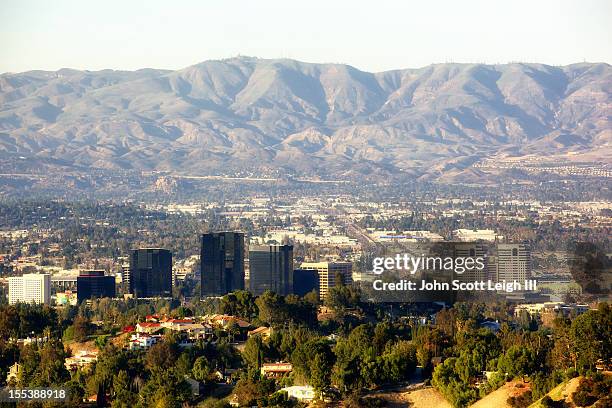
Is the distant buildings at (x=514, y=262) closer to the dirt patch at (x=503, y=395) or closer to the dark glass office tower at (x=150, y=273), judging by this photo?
the dark glass office tower at (x=150, y=273)

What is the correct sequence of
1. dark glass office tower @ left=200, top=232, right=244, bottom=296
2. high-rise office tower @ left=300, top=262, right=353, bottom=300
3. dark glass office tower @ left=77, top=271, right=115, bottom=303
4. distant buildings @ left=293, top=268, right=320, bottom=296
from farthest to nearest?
dark glass office tower @ left=200, top=232, right=244, bottom=296
dark glass office tower @ left=77, top=271, right=115, bottom=303
high-rise office tower @ left=300, top=262, right=353, bottom=300
distant buildings @ left=293, top=268, right=320, bottom=296

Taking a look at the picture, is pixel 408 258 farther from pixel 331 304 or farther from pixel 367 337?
pixel 367 337

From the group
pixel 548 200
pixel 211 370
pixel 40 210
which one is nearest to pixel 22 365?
pixel 211 370

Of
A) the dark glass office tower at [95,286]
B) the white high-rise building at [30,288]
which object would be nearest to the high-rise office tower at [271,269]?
the dark glass office tower at [95,286]

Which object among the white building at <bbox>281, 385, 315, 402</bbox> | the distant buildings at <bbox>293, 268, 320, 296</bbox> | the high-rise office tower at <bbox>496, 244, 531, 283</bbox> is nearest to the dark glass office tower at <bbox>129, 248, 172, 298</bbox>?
the distant buildings at <bbox>293, 268, 320, 296</bbox>

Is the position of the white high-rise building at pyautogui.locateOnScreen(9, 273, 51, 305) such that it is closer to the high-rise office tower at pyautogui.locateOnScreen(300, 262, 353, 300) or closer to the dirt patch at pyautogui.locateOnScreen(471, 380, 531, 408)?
the high-rise office tower at pyautogui.locateOnScreen(300, 262, 353, 300)
